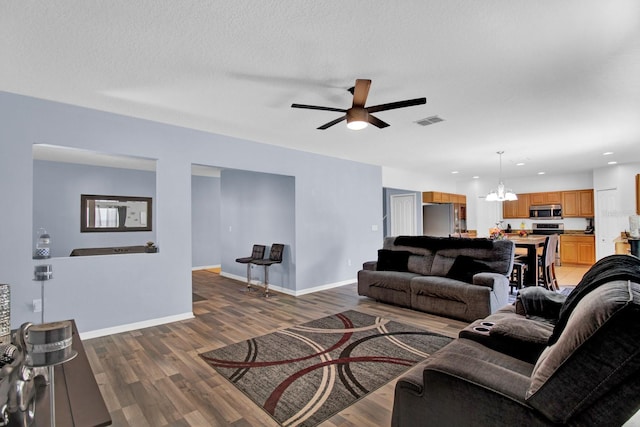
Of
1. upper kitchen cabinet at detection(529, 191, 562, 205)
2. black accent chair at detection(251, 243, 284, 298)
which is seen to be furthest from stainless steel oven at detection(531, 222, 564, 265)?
black accent chair at detection(251, 243, 284, 298)

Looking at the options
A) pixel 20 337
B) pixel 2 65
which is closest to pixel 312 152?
pixel 2 65

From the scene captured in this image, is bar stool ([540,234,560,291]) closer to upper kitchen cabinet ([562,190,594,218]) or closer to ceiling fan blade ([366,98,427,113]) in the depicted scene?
upper kitchen cabinet ([562,190,594,218])

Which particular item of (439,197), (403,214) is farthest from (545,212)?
(403,214)

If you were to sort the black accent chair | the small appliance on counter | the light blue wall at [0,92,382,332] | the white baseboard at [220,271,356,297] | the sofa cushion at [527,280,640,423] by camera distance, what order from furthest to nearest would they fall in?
the small appliance on counter < the white baseboard at [220,271,356,297] < the black accent chair < the light blue wall at [0,92,382,332] < the sofa cushion at [527,280,640,423]

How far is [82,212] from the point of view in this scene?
642 cm

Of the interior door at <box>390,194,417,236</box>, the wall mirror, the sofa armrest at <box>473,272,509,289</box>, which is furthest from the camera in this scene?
the interior door at <box>390,194,417,236</box>

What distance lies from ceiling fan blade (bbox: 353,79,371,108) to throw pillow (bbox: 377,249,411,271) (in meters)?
2.89

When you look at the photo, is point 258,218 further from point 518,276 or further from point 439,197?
point 439,197

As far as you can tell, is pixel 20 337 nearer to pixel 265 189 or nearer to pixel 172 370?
pixel 172 370

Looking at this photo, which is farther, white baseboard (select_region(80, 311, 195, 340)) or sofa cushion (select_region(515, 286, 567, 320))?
white baseboard (select_region(80, 311, 195, 340))

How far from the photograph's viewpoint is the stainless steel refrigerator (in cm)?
877

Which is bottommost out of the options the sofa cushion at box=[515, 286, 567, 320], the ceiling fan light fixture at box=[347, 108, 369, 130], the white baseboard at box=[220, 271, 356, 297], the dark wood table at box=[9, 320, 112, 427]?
the white baseboard at box=[220, 271, 356, 297]

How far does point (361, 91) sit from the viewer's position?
2646 millimetres

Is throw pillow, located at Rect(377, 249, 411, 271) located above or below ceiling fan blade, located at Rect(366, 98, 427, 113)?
below
